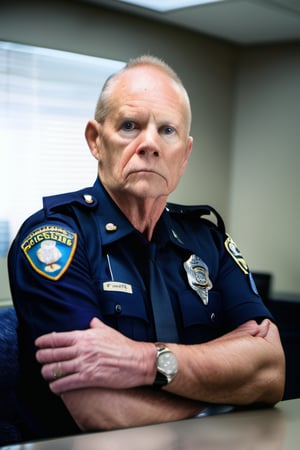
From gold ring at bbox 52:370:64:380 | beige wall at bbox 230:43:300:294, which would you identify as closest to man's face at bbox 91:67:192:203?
gold ring at bbox 52:370:64:380

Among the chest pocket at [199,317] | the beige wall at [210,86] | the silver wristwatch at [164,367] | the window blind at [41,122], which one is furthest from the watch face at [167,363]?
the beige wall at [210,86]

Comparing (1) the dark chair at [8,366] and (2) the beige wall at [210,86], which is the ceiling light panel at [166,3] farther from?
(1) the dark chair at [8,366]

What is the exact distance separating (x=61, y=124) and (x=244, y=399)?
255 cm

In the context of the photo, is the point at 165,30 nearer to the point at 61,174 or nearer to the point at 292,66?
the point at 292,66

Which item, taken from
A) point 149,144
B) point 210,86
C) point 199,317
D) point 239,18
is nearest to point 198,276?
point 199,317

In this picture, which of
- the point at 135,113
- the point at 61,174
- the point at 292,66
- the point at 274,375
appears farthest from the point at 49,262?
the point at 292,66

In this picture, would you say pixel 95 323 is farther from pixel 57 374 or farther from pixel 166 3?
pixel 166 3

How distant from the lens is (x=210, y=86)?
4402 mm

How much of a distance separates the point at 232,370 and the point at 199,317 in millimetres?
195

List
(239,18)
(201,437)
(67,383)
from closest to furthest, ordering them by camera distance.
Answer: (201,437)
(67,383)
(239,18)

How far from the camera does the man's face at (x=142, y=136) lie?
1.49 metres

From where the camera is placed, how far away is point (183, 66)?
4.22 metres

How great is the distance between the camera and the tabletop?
1.03 m

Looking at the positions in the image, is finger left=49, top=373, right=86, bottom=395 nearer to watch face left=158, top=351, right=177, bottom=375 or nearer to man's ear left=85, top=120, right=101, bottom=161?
watch face left=158, top=351, right=177, bottom=375
